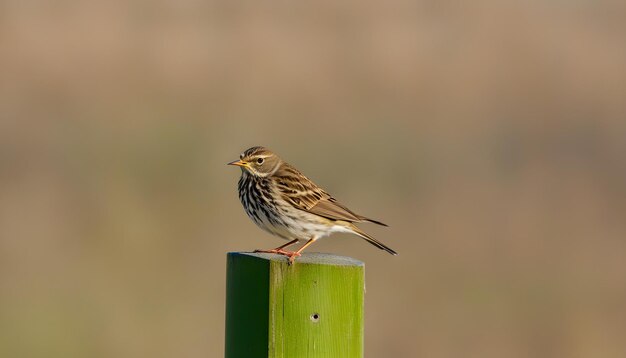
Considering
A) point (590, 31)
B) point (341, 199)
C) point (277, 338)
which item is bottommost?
point (277, 338)

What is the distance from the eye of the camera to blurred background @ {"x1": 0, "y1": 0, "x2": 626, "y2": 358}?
10.7 metres

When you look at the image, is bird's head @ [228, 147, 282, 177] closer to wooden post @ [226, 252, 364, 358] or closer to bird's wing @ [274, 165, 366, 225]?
bird's wing @ [274, 165, 366, 225]

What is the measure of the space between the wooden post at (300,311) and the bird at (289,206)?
233cm

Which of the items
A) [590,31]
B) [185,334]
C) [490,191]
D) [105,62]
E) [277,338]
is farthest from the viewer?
[590,31]

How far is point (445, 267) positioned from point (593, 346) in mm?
1904

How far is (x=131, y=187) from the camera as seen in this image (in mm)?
12938

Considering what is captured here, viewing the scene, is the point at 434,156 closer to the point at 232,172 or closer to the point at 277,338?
the point at 232,172

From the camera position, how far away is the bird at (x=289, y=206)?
7.05 meters

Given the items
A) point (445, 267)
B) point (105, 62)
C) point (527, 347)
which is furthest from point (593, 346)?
point (105, 62)

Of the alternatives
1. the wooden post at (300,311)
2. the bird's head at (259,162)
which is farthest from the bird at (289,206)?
the wooden post at (300,311)

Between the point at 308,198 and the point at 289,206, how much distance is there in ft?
0.44

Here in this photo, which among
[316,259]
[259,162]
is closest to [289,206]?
[259,162]

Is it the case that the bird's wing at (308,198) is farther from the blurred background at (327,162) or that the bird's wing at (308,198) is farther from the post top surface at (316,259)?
the blurred background at (327,162)

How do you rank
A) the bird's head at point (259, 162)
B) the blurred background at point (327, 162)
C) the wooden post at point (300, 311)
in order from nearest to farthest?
the wooden post at point (300, 311) < the bird's head at point (259, 162) < the blurred background at point (327, 162)
